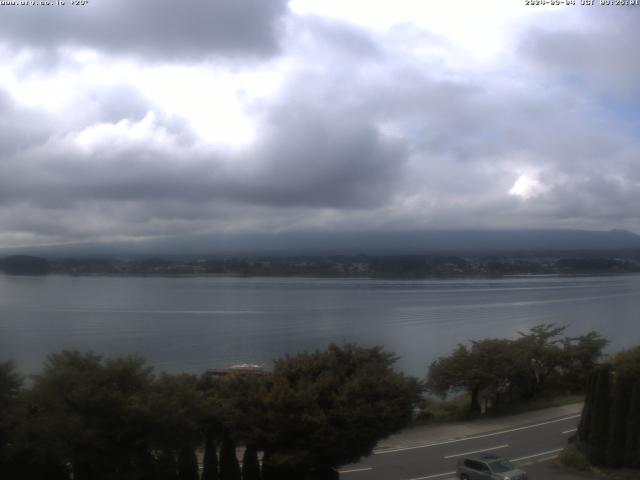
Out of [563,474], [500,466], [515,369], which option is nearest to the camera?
[500,466]

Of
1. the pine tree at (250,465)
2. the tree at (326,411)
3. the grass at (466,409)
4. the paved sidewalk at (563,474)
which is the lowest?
the grass at (466,409)

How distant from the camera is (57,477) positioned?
13.3m

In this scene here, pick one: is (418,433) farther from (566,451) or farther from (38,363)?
(38,363)

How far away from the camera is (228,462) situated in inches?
573

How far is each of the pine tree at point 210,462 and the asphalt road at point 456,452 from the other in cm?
445

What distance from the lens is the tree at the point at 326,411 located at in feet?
46.7

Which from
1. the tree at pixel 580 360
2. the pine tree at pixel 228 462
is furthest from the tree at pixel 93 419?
the tree at pixel 580 360

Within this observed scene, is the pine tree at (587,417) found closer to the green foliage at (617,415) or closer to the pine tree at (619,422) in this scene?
the green foliage at (617,415)

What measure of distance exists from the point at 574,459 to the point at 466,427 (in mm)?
7636

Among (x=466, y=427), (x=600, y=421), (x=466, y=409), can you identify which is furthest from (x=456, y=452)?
(x=466, y=409)

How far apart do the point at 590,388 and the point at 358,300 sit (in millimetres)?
71704

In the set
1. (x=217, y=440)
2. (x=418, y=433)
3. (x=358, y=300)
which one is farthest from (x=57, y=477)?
(x=358, y=300)

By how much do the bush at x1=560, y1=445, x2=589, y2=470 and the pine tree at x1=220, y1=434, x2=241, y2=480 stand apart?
823cm

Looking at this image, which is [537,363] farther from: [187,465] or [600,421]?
[187,465]
